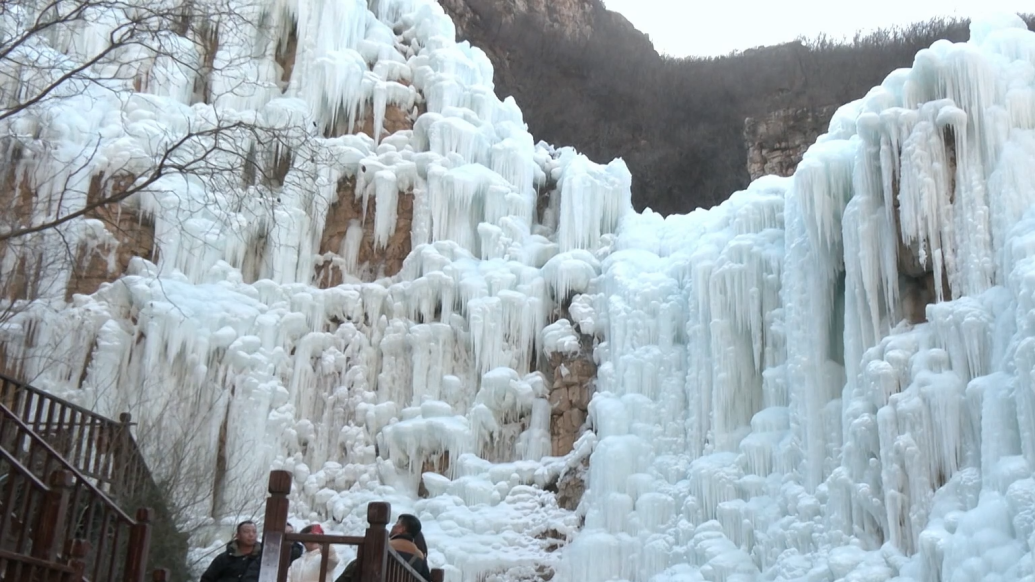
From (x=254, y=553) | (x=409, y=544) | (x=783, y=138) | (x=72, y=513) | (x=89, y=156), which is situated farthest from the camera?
(x=783, y=138)

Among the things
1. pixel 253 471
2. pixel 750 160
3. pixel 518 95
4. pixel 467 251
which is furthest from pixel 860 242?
pixel 518 95

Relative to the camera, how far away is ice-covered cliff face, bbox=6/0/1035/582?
9.52 meters

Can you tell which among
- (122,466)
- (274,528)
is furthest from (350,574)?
(122,466)

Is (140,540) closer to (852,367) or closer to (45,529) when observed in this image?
(45,529)

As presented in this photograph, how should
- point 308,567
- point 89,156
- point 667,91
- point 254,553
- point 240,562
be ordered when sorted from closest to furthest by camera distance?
point 240,562 < point 254,553 < point 308,567 < point 89,156 < point 667,91

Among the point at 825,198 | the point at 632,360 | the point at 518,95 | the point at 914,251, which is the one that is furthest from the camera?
the point at 518,95

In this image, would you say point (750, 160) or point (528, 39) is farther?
point (528, 39)

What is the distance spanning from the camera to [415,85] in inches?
621

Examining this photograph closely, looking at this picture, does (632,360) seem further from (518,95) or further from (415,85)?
(518,95)

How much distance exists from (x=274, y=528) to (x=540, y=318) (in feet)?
27.5

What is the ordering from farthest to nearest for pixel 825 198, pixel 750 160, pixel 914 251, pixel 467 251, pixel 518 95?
pixel 518 95 → pixel 750 160 → pixel 467 251 → pixel 825 198 → pixel 914 251

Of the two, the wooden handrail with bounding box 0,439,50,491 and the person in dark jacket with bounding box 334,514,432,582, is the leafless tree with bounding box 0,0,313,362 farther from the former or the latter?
the wooden handrail with bounding box 0,439,50,491

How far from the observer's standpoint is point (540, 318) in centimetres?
1399

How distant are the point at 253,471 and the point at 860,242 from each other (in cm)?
702
